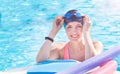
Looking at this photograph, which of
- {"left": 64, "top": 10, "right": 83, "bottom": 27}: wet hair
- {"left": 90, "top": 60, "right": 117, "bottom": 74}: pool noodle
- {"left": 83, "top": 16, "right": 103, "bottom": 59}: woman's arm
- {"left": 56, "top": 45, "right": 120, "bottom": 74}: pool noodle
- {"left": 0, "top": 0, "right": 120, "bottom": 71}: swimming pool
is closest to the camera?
{"left": 56, "top": 45, "right": 120, "bottom": 74}: pool noodle

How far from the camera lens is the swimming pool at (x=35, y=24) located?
5.82 meters

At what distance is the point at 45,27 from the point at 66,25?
11.7 ft

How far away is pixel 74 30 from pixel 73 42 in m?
0.17

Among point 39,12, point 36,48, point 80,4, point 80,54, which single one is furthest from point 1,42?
point 80,54

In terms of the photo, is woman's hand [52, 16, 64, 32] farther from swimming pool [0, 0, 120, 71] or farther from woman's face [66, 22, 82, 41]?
swimming pool [0, 0, 120, 71]

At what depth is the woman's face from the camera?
3.27 metres

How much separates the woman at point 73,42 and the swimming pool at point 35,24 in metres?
2.00

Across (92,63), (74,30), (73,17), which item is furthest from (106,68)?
(73,17)

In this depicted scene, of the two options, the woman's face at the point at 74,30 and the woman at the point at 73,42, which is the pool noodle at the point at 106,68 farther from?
the woman's face at the point at 74,30

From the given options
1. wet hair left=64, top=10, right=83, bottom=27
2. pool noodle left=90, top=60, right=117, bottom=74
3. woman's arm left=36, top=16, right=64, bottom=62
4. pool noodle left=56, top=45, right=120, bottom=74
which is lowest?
pool noodle left=90, top=60, right=117, bottom=74

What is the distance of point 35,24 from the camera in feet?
23.3

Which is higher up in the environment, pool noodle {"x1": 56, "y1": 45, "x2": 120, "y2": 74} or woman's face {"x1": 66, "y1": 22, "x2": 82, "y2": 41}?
woman's face {"x1": 66, "y1": 22, "x2": 82, "y2": 41}

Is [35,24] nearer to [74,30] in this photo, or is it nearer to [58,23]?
[58,23]

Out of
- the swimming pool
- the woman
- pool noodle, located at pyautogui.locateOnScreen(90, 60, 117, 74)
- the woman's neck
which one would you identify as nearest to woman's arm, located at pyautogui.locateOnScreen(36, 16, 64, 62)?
the woman
